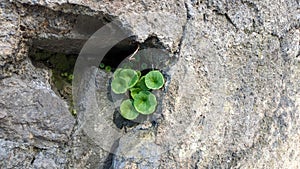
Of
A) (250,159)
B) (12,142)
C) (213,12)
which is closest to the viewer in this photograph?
(12,142)

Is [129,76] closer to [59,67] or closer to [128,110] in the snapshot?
[128,110]

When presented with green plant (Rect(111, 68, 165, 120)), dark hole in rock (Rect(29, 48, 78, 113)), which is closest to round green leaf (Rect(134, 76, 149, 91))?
green plant (Rect(111, 68, 165, 120))

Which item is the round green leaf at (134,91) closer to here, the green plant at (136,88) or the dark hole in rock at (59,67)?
the green plant at (136,88)

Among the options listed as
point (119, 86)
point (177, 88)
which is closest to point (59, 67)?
point (119, 86)

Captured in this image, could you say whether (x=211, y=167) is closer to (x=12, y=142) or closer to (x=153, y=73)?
(x=153, y=73)

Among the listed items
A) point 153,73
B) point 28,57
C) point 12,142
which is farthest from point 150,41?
point 12,142

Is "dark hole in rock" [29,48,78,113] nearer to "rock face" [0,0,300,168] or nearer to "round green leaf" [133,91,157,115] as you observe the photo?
"rock face" [0,0,300,168]
